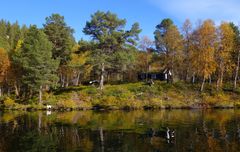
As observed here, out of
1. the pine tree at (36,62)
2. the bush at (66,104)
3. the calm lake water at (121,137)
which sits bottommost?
the calm lake water at (121,137)

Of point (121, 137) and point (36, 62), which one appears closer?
point (121, 137)

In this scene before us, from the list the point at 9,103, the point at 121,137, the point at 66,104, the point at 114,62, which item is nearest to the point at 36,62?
the point at 9,103

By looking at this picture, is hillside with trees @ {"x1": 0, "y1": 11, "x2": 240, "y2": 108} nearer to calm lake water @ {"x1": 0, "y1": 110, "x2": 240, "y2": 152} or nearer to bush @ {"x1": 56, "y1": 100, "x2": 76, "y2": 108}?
bush @ {"x1": 56, "y1": 100, "x2": 76, "y2": 108}

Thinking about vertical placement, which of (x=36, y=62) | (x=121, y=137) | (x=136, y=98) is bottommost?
(x=121, y=137)

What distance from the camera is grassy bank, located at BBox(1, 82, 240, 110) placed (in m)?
65.7

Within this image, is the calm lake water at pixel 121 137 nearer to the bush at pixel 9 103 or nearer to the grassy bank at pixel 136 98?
the grassy bank at pixel 136 98

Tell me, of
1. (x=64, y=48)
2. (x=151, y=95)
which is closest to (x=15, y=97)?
(x=64, y=48)

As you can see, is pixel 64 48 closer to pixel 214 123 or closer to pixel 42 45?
pixel 42 45

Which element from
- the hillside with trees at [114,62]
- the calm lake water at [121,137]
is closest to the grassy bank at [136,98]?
the hillside with trees at [114,62]

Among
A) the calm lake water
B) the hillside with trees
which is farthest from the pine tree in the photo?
the calm lake water

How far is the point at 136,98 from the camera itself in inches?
2699

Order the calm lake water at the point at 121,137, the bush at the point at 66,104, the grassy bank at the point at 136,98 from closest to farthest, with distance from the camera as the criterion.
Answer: the calm lake water at the point at 121,137, the bush at the point at 66,104, the grassy bank at the point at 136,98

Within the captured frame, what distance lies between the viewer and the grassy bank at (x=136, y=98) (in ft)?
216

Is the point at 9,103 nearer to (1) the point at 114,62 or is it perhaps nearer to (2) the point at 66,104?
(2) the point at 66,104
